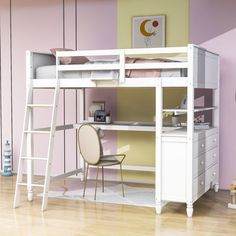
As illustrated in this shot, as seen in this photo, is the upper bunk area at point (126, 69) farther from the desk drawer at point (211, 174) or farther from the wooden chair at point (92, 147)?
the desk drawer at point (211, 174)

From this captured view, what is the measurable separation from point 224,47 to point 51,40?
240cm

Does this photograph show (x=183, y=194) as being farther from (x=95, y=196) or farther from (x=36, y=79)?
(x=36, y=79)

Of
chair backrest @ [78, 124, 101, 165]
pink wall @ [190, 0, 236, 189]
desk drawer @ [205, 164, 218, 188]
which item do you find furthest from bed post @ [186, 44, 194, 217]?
pink wall @ [190, 0, 236, 189]

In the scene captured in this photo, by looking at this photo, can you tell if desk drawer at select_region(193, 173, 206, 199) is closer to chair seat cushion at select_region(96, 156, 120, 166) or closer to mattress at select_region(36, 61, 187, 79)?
chair seat cushion at select_region(96, 156, 120, 166)

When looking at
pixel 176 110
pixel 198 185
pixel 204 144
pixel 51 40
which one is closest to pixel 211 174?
pixel 204 144

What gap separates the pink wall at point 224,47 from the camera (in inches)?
230

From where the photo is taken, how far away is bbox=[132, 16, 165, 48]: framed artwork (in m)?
6.09

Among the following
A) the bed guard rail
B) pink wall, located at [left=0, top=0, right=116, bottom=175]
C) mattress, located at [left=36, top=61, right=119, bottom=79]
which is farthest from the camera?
pink wall, located at [left=0, top=0, right=116, bottom=175]

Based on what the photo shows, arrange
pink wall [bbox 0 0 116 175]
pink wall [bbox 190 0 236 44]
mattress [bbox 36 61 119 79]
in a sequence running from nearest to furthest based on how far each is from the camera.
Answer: mattress [bbox 36 61 119 79]
pink wall [bbox 190 0 236 44]
pink wall [bbox 0 0 116 175]

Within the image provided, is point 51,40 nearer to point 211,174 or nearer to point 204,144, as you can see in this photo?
point 204,144

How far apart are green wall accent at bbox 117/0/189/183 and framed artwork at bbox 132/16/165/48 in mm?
62

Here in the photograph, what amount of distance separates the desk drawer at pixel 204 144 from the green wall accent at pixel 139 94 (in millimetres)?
803

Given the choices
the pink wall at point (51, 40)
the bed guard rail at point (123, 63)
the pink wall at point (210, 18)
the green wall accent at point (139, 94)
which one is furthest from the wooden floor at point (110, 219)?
the pink wall at point (210, 18)

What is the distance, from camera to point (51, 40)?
674 cm
